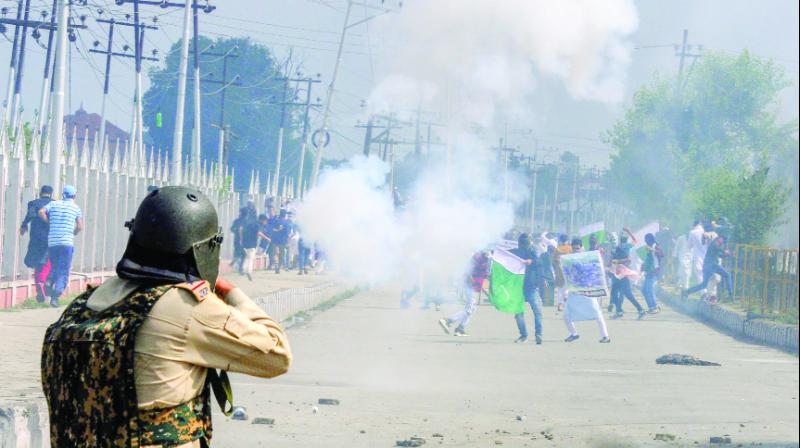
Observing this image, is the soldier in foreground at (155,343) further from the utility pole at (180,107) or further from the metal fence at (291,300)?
the utility pole at (180,107)

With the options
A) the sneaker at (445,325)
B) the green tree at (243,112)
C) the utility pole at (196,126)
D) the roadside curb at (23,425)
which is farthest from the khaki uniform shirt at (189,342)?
→ the green tree at (243,112)

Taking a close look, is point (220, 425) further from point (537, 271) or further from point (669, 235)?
point (669, 235)

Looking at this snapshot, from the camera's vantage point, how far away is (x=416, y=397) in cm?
1245

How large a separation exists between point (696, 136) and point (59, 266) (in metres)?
38.4

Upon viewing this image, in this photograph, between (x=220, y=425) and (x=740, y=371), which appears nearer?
(x=220, y=425)

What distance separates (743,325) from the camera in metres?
22.9

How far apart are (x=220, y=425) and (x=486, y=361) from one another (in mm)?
6735

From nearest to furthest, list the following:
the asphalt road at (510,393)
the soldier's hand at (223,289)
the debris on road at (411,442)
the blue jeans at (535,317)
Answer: the soldier's hand at (223,289), the debris on road at (411,442), the asphalt road at (510,393), the blue jeans at (535,317)

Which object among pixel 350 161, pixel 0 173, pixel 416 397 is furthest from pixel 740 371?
pixel 350 161

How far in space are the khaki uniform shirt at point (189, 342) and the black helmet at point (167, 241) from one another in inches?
2.2

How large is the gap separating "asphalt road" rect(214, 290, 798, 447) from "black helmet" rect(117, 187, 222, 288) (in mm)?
5592

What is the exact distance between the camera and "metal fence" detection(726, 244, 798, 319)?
21.9 metres

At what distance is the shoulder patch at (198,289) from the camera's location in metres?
3.67

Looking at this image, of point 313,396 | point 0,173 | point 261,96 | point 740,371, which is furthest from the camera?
point 261,96
